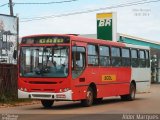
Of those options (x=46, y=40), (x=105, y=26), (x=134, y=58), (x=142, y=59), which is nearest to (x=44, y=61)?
(x=46, y=40)

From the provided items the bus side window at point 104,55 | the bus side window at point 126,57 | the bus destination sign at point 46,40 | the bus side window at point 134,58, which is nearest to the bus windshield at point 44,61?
the bus destination sign at point 46,40

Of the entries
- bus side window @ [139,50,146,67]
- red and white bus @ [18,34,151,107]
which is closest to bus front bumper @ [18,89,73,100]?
red and white bus @ [18,34,151,107]

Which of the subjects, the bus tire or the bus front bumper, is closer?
the bus front bumper

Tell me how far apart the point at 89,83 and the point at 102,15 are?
24.9 m

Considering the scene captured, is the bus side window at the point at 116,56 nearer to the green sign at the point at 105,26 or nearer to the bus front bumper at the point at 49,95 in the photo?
the bus front bumper at the point at 49,95

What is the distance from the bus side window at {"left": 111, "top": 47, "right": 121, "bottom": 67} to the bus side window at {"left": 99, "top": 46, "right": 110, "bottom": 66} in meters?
0.61

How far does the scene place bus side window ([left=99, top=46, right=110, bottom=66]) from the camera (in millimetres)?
22859

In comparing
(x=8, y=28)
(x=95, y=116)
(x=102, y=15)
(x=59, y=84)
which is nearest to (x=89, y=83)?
(x=59, y=84)

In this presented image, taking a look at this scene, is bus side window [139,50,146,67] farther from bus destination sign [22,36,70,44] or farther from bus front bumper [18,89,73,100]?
bus front bumper [18,89,73,100]

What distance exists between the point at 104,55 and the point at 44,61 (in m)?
3.72

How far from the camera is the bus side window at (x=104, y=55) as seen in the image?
22859 mm

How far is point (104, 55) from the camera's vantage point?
912 inches

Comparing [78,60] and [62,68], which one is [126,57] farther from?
[62,68]

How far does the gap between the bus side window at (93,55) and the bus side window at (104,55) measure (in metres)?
0.43
